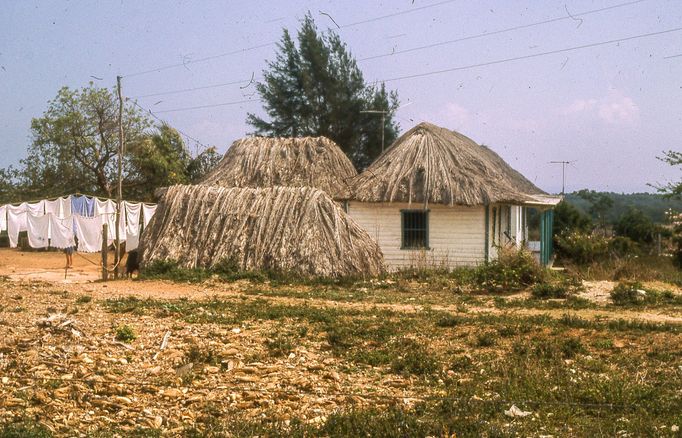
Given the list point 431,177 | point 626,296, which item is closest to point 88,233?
point 431,177

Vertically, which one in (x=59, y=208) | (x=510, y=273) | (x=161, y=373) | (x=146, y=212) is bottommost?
(x=161, y=373)

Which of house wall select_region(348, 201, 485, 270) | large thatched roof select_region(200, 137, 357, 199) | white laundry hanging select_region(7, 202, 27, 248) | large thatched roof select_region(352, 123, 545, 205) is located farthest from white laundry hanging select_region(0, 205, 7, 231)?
large thatched roof select_region(352, 123, 545, 205)

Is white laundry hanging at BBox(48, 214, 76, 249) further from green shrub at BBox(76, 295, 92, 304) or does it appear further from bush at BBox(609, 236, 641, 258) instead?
bush at BBox(609, 236, 641, 258)

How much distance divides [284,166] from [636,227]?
14.9 meters

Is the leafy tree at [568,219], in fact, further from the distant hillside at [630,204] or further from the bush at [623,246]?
the distant hillside at [630,204]

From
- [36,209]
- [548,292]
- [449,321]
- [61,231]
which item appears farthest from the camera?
[36,209]

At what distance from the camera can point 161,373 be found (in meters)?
8.38

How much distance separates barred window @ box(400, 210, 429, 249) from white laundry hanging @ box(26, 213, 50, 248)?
9.40 m

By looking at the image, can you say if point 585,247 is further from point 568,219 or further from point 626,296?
point 626,296

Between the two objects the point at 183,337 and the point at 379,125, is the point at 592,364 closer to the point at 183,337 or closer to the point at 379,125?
the point at 183,337

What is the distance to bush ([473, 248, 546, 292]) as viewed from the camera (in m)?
15.6

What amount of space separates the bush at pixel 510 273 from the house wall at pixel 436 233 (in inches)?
143

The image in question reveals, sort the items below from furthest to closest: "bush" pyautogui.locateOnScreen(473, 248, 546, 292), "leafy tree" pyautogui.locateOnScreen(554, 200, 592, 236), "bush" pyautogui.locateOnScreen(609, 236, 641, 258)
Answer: "leafy tree" pyautogui.locateOnScreen(554, 200, 592, 236)
"bush" pyautogui.locateOnScreen(609, 236, 641, 258)
"bush" pyautogui.locateOnScreen(473, 248, 546, 292)

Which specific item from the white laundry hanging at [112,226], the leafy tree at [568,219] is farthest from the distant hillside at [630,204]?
the white laundry hanging at [112,226]
